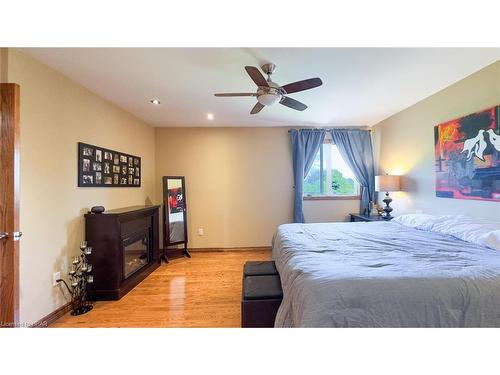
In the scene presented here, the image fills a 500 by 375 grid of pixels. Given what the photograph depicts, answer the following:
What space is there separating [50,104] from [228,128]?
2603mm

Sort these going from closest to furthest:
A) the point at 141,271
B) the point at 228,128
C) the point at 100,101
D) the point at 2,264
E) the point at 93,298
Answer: the point at 2,264
the point at 93,298
the point at 100,101
the point at 141,271
the point at 228,128

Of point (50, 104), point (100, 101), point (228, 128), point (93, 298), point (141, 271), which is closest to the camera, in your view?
point (50, 104)

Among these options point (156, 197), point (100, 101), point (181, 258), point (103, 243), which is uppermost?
point (100, 101)

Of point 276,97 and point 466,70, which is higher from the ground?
point 466,70

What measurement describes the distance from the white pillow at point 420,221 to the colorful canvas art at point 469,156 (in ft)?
1.28

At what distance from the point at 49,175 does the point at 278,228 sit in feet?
7.99

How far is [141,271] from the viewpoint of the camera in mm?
2877

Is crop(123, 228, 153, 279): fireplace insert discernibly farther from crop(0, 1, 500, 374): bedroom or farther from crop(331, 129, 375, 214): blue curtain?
crop(331, 129, 375, 214): blue curtain

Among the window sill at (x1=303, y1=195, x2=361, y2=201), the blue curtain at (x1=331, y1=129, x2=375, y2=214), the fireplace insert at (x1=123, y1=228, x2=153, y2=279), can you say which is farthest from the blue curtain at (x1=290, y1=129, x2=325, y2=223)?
the fireplace insert at (x1=123, y1=228, x2=153, y2=279)

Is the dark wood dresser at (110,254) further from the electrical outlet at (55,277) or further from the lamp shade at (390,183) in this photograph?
the lamp shade at (390,183)

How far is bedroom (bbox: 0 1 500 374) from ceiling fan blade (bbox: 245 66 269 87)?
2 cm

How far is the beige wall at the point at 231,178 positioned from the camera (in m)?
4.09
